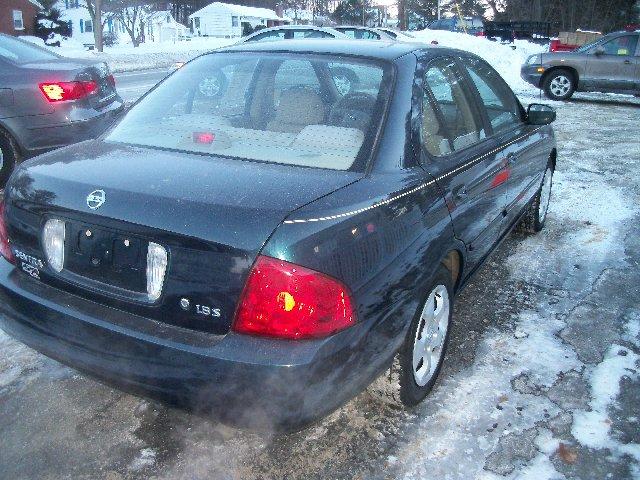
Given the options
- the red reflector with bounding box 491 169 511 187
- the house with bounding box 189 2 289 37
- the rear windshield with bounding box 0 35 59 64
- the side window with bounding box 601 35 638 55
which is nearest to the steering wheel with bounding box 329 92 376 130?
the red reflector with bounding box 491 169 511 187

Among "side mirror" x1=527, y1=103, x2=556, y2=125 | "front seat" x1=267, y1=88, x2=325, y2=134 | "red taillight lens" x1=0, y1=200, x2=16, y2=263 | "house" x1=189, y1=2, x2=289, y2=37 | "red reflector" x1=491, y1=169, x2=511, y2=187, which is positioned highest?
"house" x1=189, y1=2, x2=289, y2=37

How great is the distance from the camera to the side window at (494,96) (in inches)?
147

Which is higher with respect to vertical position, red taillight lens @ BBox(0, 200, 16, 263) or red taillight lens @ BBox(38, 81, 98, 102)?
red taillight lens @ BBox(38, 81, 98, 102)

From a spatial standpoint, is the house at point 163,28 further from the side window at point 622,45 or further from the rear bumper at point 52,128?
the rear bumper at point 52,128

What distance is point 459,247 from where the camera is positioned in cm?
296

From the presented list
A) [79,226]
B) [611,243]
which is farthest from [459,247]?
[611,243]

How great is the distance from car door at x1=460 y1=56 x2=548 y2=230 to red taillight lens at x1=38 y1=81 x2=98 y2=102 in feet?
13.1

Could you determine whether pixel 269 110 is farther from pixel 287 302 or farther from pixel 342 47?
pixel 287 302

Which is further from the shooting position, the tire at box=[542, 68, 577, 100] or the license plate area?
the tire at box=[542, 68, 577, 100]

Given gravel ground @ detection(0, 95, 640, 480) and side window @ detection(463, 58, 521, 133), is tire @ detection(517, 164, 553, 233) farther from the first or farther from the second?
gravel ground @ detection(0, 95, 640, 480)

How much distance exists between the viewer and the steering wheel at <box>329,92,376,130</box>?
269cm

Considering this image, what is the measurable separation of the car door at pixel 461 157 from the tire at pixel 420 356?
32cm

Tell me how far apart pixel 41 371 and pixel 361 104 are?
2054 millimetres

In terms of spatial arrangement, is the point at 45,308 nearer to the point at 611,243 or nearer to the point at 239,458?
the point at 239,458
